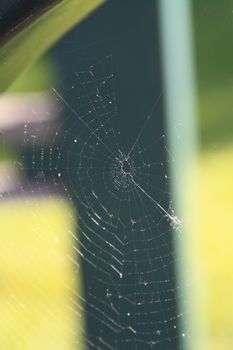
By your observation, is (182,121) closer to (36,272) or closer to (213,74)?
(213,74)

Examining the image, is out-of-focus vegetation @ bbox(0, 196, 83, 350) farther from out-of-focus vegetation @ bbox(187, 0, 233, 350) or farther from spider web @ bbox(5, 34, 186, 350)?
out-of-focus vegetation @ bbox(187, 0, 233, 350)

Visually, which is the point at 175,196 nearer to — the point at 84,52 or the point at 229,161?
the point at 229,161

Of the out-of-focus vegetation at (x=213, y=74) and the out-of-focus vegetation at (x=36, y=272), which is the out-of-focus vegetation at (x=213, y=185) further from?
the out-of-focus vegetation at (x=36, y=272)

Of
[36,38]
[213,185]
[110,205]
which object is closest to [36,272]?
[110,205]

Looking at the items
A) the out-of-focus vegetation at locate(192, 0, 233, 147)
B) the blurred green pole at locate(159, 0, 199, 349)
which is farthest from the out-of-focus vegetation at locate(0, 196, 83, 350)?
the out-of-focus vegetation at locate(192, 0, 233, 147)

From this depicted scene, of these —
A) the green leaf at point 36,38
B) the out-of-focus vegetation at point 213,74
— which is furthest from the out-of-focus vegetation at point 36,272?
the green leaf at point 36,38

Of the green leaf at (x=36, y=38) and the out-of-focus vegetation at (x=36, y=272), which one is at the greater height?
the green leaf at (x=36, y=38)
